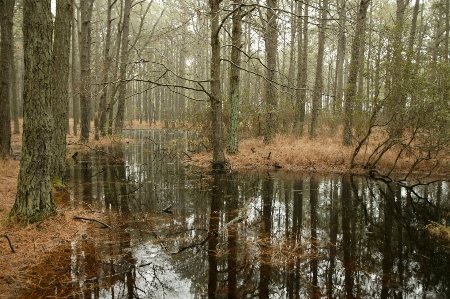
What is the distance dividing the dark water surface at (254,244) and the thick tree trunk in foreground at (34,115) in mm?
1197

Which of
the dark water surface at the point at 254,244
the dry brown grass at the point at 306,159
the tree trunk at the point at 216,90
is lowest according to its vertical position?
the dark water surface at the point at 254,244

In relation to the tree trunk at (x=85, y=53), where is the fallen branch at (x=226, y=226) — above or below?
below

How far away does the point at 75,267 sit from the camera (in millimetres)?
4609

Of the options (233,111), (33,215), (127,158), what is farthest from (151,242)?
(127,158)

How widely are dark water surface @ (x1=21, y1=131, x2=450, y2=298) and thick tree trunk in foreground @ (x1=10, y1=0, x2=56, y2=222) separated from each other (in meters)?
1.20

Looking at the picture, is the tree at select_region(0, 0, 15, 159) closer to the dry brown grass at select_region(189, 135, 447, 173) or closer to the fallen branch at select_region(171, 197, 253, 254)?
the dry brown grass at select_region(189, 135, 447, 173)

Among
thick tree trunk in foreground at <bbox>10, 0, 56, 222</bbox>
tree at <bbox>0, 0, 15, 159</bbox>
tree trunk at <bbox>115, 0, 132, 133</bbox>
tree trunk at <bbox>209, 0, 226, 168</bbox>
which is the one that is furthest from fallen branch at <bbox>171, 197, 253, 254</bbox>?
tree trunk at <bbox>115, 0, 132, 133</bbox>

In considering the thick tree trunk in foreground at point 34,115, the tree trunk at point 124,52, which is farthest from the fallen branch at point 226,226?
the tree trunk at point 124,52

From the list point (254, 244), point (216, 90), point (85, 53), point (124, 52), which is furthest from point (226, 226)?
point (124, 52)

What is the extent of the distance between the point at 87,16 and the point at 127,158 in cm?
826

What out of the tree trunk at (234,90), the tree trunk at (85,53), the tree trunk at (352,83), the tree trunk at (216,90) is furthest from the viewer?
the tree trunk at (85,53)

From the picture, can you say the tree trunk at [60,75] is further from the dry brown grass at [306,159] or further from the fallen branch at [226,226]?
the dry brown grass at [306,159]

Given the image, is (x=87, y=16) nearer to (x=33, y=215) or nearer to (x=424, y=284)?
(x=33, y=215)

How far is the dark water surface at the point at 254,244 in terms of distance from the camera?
4168 millimetres
